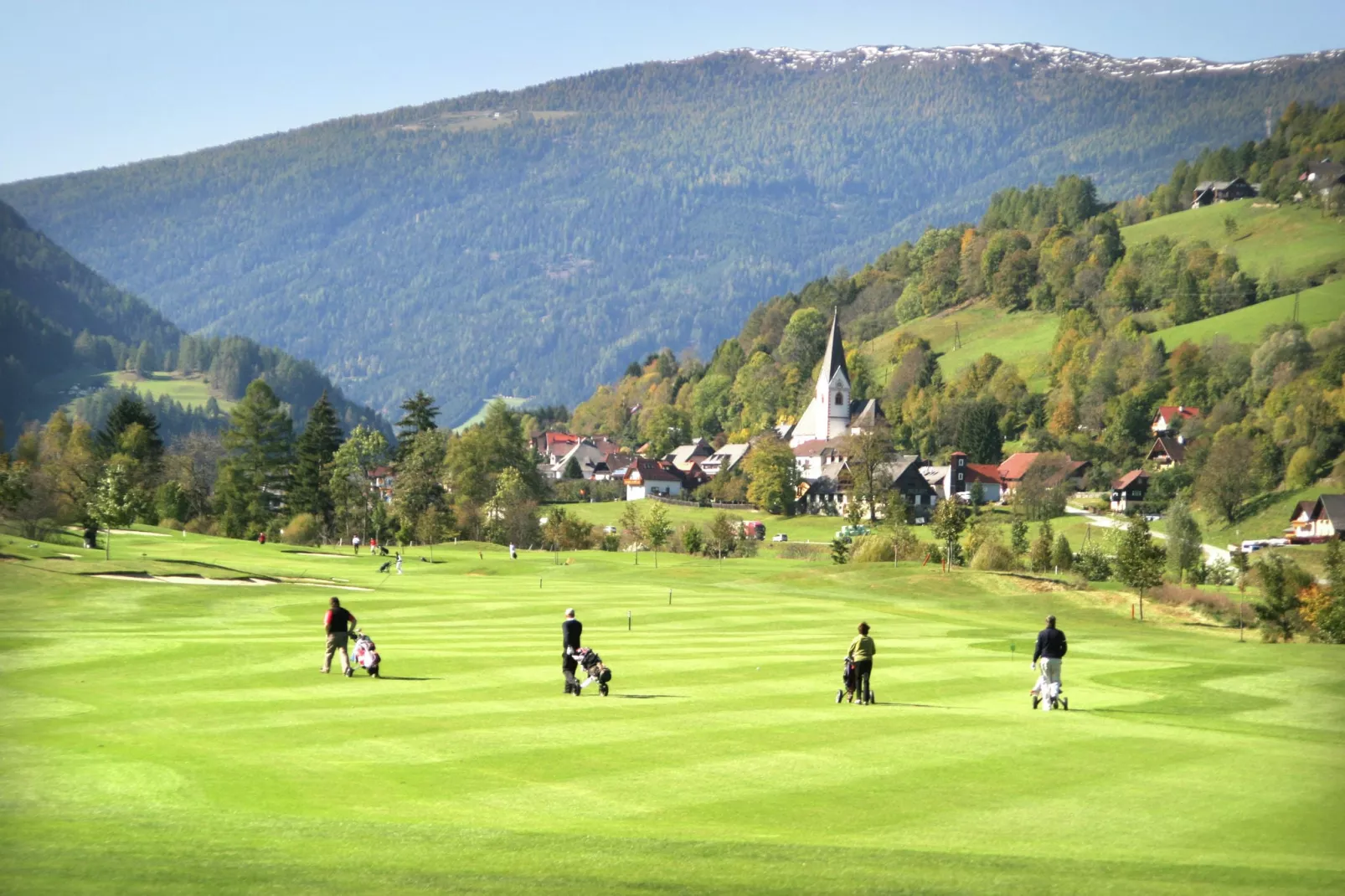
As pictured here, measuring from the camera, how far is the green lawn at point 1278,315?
161250mm

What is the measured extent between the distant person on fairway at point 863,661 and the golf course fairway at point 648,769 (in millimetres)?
1129

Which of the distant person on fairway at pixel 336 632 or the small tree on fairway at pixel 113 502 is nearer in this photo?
the distant person on fairway at pixel 336 632

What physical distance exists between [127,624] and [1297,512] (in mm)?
118719

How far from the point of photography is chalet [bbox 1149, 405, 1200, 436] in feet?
→ 586

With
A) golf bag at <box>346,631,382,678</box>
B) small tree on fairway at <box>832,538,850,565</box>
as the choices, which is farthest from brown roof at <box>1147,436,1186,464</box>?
golf bag at <box>346,631,382,678</box>

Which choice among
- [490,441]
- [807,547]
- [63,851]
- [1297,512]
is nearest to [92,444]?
[490,441]

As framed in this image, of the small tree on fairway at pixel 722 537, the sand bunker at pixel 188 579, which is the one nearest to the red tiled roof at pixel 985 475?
the small tree on fairway at pixel 722 537

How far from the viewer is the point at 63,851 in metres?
16.3

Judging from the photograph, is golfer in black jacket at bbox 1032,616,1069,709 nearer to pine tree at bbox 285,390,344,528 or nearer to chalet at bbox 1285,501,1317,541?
chalet at bbox 1285,501,1317,541

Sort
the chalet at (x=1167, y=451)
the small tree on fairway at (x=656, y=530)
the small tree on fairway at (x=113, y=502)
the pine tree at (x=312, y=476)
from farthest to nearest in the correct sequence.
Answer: the chalet at (x=1167, y=451)
the pine tree at (x=312, y=476)
the small tree on fairway at (x=656, y=530)
the small tree on fairway at (x=113, y=502)

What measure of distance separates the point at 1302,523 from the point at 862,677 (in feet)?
384

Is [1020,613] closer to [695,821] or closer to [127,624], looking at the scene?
[127,624]

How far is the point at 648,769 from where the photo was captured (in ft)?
71.6

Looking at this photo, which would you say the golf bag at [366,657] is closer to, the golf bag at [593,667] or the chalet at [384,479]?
the golf bag at [593,667]
